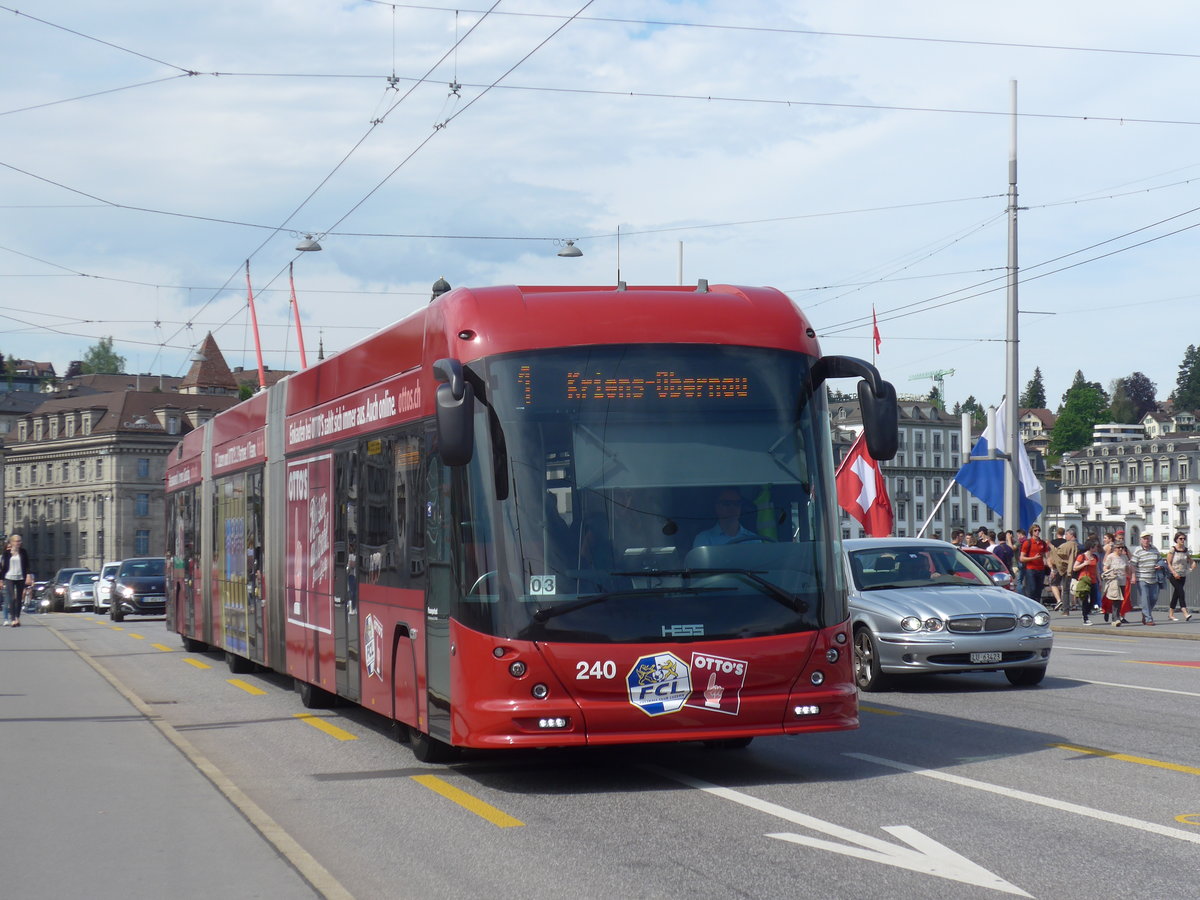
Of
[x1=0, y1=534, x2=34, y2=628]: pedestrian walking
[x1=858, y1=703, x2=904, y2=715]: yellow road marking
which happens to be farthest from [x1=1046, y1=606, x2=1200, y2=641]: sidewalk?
[x1=0, y1=534, x2=34, y2=628]: pedestrian walking

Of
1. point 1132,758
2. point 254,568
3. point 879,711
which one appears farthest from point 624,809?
point 254,568

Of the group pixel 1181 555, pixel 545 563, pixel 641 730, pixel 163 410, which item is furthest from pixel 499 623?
pixel 163 410

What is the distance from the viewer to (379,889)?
7.11 meters

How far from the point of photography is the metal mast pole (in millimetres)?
33938

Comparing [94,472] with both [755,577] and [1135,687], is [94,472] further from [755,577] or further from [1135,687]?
[755,577]

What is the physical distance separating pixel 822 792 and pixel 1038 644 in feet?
23.4

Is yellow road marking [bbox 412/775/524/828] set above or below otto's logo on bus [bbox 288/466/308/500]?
below

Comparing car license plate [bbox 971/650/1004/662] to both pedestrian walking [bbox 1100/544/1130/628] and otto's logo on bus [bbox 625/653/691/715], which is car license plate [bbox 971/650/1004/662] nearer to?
otto's logo on bus [bbox 625/653/691/715]

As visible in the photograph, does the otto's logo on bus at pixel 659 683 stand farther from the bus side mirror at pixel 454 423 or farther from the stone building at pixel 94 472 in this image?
the stone building at pixel 94 472

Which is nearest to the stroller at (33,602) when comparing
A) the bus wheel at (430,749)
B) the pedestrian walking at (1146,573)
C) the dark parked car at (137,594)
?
the dark parked car at (137,594)

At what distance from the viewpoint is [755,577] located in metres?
9.70

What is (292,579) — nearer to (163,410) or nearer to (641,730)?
(641,730)

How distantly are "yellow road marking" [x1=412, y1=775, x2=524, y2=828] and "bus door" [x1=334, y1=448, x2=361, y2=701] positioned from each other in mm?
2278

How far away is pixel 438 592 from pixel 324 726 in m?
4.02
